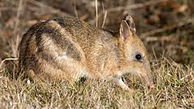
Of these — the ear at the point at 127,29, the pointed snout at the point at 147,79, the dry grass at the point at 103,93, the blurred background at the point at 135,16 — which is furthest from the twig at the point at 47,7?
the pointed snout at the point at 147,79

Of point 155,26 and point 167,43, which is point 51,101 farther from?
point 155,26

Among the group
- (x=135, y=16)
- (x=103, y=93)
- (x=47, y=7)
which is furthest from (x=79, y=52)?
(x=135, y=16)

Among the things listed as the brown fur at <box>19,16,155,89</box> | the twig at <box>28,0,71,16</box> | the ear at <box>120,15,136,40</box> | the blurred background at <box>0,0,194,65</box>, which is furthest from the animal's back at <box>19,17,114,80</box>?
the twig at <box>28,0,71,16</box>

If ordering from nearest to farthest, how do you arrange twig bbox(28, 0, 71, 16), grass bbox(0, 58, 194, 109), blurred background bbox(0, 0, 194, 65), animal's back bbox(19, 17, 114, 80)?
grass bbox(0, 58, 194, 109), animal's back bbox(19, 17, 114, 80), blurred background bbox(0, 0, 194, 65), twig bbox(28, 0, 71, 16)

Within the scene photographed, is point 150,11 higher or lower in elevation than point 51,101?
higher

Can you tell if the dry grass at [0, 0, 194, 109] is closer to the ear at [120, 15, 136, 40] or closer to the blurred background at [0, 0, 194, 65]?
the ear at [120, 15, 136, 40]

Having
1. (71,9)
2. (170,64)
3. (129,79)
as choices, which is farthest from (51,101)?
(71,9)

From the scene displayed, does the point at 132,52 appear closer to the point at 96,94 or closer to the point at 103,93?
the point at 103,93
